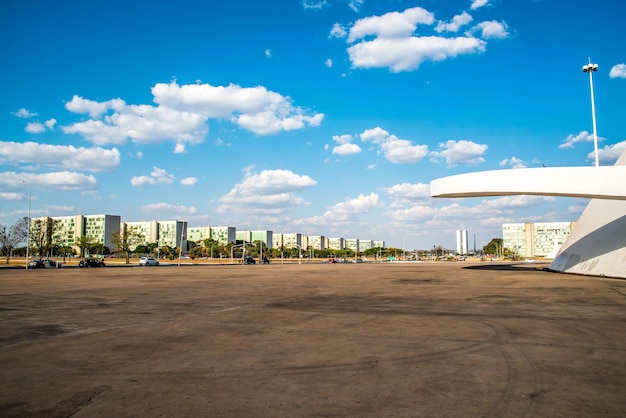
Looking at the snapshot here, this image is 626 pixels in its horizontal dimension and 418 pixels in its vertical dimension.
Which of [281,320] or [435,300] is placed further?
[435,300]

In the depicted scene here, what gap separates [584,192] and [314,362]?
87.4ft

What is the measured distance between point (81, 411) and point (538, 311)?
42.0 ft

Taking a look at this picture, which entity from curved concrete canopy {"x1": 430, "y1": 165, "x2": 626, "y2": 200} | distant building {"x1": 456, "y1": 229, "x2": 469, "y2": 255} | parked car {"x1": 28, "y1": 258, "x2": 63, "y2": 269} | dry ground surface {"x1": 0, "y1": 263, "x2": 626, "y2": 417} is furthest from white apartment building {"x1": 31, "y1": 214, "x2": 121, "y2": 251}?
dry ground surface {"x1": 0, "y1": 263, "x2": 626, "y2": 417}

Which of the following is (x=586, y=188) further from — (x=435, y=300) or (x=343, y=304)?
(x=343, y=304)

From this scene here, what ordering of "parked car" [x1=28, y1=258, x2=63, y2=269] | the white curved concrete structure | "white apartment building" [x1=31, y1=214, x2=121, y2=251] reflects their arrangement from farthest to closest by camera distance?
1. "white apartment building" [x1=31, y1=214, x2=121, y2=251]
2. "parked car" [x1=28, y1=258, x2=63, y2=269]
3. the white curved concrete structure

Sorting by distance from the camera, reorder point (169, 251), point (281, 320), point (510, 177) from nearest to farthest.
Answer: point (281, 320) < point (510, 177) < point (169, 251)

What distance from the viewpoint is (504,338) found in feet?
29.5

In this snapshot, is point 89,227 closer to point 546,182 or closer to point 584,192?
point 546,182

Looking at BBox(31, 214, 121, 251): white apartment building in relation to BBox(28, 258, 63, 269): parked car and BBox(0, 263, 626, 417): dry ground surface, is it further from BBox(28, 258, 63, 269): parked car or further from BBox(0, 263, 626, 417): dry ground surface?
BBox(0, 263, 626, 417): dry ground surface

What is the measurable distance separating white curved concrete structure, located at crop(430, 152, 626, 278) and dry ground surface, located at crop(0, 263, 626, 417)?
16.1 m

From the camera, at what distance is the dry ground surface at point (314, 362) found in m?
4.98

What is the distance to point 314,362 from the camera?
23.0 ft

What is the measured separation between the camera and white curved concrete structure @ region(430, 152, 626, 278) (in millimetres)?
26797

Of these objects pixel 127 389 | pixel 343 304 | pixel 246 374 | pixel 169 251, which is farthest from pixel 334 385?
pixel 169 251
